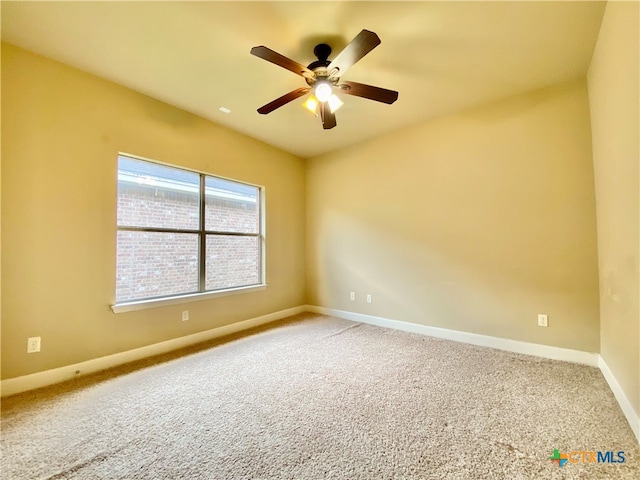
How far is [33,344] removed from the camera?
6.94 feet

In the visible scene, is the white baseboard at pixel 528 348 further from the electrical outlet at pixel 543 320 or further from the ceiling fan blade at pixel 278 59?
the ceiling fan blade at pixel 278 59

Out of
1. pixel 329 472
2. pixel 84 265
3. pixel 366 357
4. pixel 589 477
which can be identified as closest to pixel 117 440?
pixel 329 472

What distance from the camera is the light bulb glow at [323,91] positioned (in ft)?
6.91

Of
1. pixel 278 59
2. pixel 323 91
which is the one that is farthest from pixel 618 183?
pixel 278 59

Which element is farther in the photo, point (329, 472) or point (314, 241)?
point (314, 241)

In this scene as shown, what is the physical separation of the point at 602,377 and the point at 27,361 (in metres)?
4.73

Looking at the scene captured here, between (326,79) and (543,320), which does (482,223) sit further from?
(326,79)

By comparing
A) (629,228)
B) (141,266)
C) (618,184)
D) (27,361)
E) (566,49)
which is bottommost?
(27,361)

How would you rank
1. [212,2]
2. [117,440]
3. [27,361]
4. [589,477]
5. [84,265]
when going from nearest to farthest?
[589,477], [117,440], [212,2], [27,361], [84,265]

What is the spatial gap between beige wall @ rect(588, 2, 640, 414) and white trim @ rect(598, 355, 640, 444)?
47 mm

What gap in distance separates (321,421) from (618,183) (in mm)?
2573

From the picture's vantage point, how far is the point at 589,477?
4.11ft

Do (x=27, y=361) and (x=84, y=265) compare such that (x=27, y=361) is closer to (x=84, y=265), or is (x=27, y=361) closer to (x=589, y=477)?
(x=84, y=265)

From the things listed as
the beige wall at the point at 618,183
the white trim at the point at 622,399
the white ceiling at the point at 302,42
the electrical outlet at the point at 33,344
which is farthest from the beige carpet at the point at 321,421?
the white ceiling at the point at 302,42
